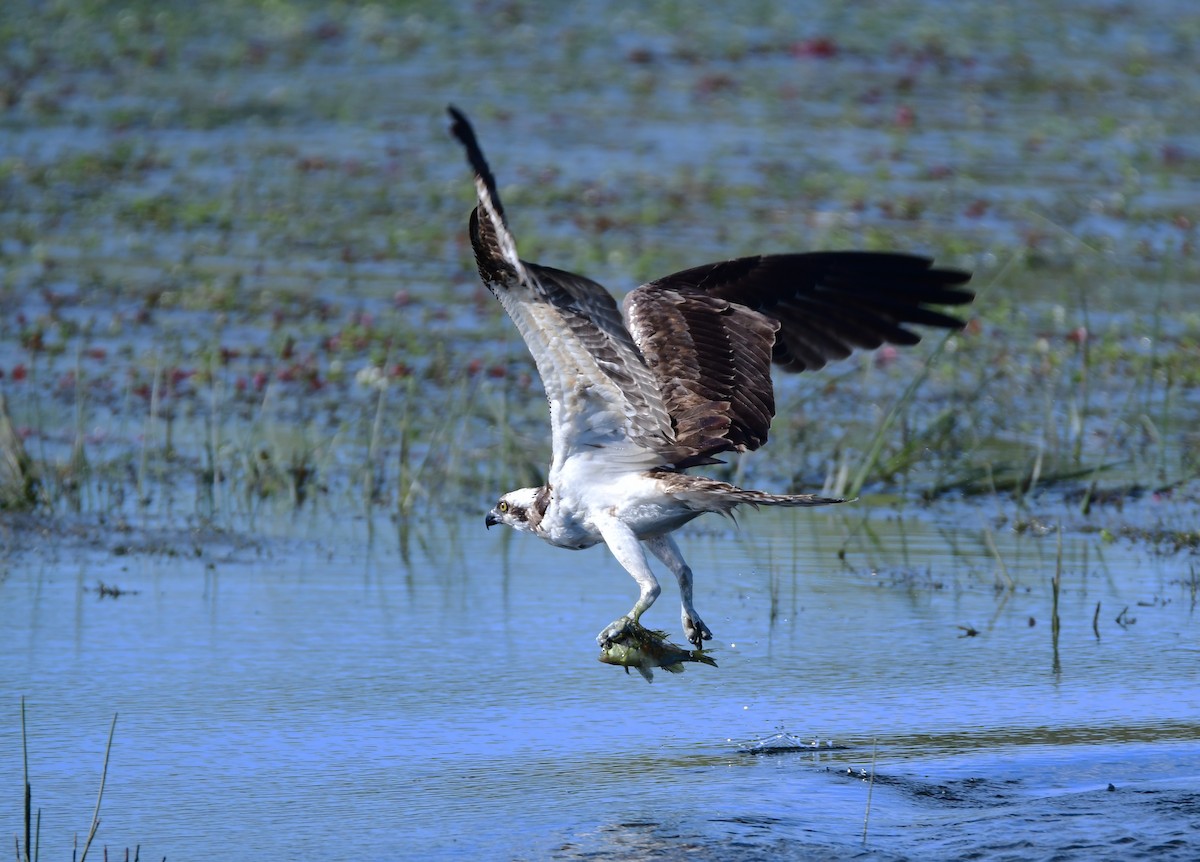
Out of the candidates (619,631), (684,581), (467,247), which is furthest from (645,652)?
(467,247)

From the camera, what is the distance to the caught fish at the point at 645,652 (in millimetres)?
5992

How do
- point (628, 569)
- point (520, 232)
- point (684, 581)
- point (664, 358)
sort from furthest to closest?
1. point (520, 232)
2. point (664, 358)
3. point (684, 581)
4. point (628, 569)

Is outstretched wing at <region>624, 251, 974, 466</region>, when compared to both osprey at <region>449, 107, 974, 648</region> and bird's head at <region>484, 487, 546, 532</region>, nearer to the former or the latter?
osprey at <region>449, 107, 974, 648</region>

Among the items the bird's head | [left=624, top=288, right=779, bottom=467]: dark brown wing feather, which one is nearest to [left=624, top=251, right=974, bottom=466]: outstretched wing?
[left=624, top=288, right=779, bottom=467]: dark brown wing feather

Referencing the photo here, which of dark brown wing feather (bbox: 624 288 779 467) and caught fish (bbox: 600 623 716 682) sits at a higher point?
dark brown wing feather (bbox: 624 288 779 467)

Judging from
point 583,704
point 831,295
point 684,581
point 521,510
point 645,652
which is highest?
point 831,295

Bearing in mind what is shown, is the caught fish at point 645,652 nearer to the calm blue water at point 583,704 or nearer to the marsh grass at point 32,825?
the calm blue water at point 583,704

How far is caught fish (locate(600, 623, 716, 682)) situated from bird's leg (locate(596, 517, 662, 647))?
0.02 m

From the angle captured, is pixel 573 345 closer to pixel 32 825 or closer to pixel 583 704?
pixel 583 704

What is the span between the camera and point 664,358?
6.53m

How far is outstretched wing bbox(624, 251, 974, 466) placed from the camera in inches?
255

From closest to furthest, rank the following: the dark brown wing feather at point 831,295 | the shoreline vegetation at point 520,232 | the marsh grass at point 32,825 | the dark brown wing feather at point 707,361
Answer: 1. the marsh grass at point 32,825
2. the dark brown wing feather at point 707,361
3. the dark brown wing feather at point 831,295
4. the shoreline vegetation at point 520,232

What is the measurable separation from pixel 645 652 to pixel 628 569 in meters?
0.28

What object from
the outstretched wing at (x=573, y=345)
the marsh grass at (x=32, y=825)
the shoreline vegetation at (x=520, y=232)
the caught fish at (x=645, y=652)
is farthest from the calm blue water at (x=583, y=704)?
the outstretched wing at (x=573, y=345)
